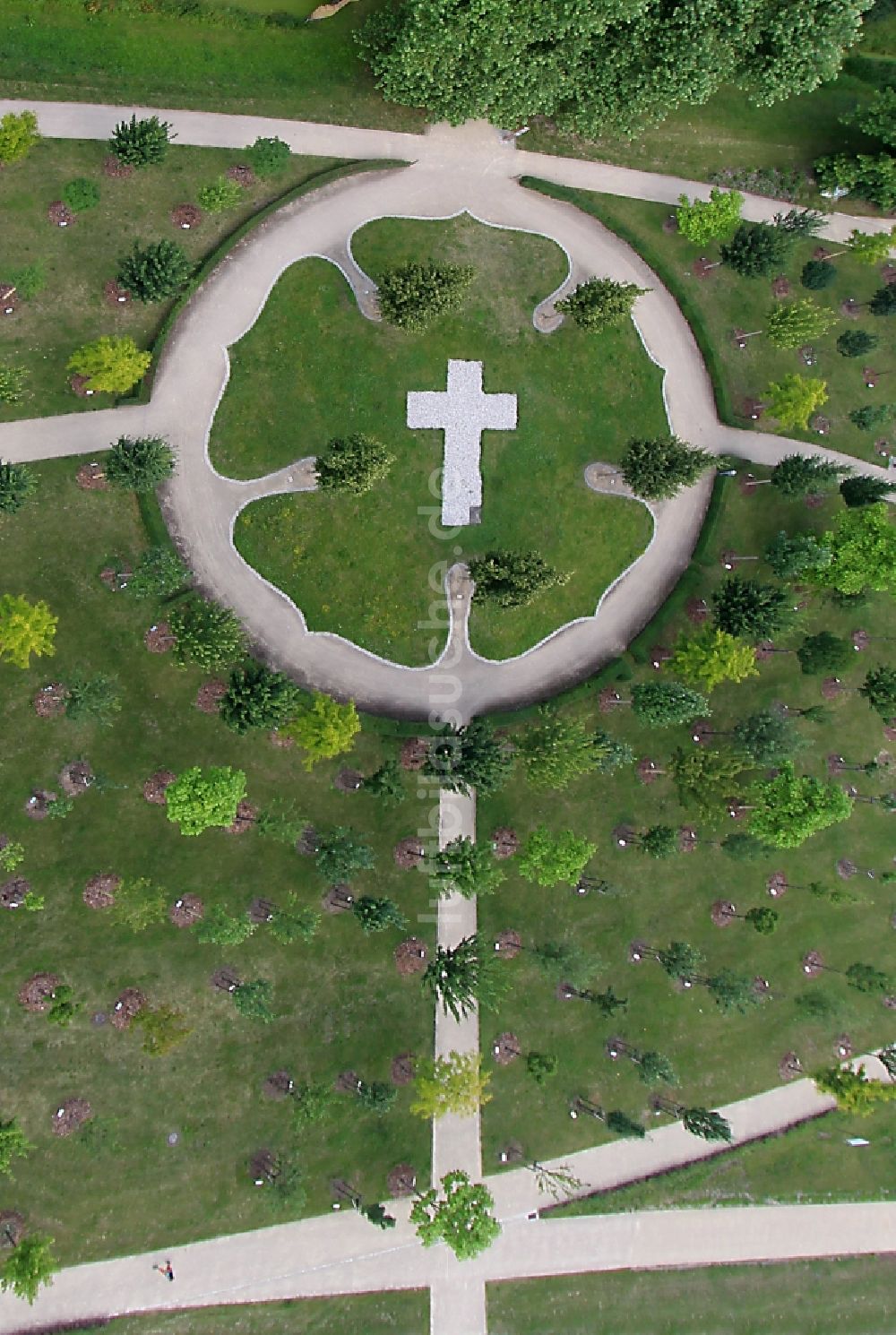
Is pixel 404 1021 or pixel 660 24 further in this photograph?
pixel 404 1021

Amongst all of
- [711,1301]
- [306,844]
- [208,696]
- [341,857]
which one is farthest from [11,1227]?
[711,1301]

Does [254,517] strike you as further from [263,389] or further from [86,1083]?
[86,1083]

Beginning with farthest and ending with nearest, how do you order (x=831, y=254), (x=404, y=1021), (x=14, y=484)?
1. (x=831, y=254)
2. (x=404, y=1021)
3. (x=14, y=484)

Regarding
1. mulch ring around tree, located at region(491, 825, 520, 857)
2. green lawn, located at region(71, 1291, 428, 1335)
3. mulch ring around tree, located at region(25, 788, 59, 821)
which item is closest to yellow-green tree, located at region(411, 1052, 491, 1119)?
mulch ring around tree, located at region(491, 825, 520, 857)

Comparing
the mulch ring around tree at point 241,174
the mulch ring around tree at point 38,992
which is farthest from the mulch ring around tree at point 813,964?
the mulch ring around tree at point 241,174

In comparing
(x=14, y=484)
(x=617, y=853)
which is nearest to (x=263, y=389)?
(x=14, y=484)

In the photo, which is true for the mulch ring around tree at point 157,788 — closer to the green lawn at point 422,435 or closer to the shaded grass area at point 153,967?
the shaded grass area at point 153,967
